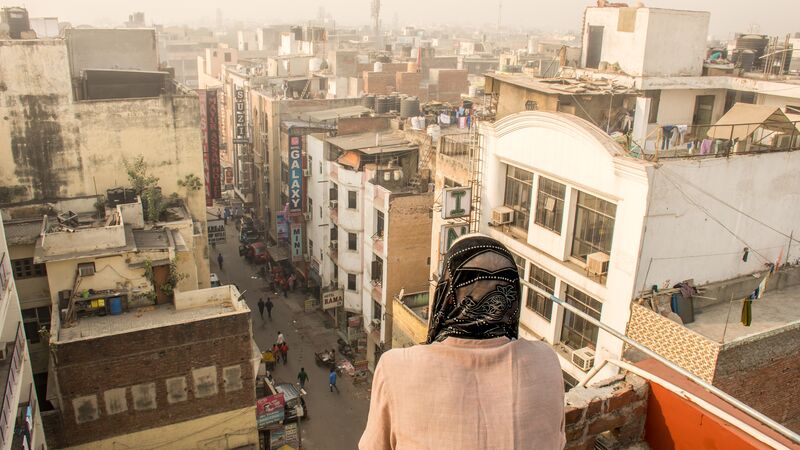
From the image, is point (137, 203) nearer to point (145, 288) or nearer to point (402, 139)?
point (145, 288)

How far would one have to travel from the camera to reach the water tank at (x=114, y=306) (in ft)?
72.8

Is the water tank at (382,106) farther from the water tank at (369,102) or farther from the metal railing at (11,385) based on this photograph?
the metal railing at (11,385)

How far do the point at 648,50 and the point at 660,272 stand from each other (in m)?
12.2

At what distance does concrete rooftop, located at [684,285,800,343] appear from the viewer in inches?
597

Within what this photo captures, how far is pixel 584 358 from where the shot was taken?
17141 mm

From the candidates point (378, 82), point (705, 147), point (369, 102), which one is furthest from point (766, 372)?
point (378, 82)

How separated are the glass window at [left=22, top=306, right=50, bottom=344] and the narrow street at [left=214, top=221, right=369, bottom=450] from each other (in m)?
10.3

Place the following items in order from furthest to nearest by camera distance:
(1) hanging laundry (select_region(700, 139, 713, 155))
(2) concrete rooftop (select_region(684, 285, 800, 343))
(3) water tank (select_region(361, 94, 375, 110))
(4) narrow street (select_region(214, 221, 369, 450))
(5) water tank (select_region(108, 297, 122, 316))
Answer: (3) water tank (select_region(361, 94, 375, 110)) < (4) narrow street (select_region(214, 221, 369, 450)) < (5) water tank (select_region(108, 297, 122, 316)) < (1) hanging laundry (select_region(700, 139, 713, 155)) < (2) concrete rooftop (select_region(684, 285, 800, 343))

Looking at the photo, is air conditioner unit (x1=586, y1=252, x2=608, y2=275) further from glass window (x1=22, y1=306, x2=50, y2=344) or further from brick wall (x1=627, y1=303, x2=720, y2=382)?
glass window (x1=22, y1=306, x2=50, y2=344)

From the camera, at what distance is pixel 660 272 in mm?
16094

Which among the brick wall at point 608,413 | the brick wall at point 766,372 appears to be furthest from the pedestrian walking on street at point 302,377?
the brick wall at point 608,413

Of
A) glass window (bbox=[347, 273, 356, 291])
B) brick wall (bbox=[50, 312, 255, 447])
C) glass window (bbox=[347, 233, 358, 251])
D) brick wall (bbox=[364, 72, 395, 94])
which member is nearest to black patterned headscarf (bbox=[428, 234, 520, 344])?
brick wall (bbox=[50, 312, 255, 447])

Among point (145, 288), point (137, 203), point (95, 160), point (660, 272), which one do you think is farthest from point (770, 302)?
point (95, 160)

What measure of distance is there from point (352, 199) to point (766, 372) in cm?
2130
